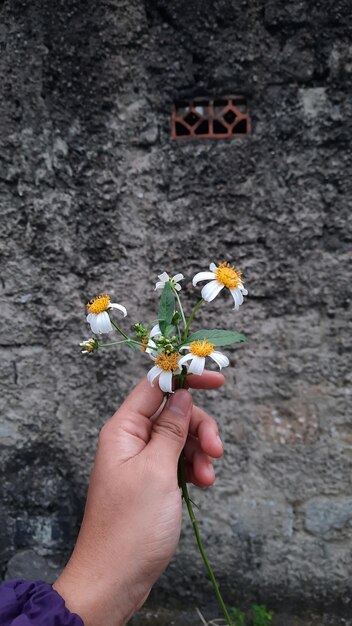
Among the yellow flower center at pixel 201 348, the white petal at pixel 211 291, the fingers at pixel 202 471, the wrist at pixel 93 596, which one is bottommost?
the wrist at pixel 93 596

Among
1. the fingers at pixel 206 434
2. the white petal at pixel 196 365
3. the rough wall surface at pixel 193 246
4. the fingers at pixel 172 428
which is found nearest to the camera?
the white petal at pixel 196 365

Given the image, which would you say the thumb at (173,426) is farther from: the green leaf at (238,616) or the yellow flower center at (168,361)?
the green leaf at (238,616)

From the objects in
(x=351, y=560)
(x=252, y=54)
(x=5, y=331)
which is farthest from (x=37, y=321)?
(x=351, y=560)

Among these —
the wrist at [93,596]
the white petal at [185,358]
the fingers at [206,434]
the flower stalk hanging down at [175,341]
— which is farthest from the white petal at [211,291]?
the wrist at [93,596]

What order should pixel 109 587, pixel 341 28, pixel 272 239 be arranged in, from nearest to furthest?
pixel 109 587 < pixel 341 28 < pixel 272 239

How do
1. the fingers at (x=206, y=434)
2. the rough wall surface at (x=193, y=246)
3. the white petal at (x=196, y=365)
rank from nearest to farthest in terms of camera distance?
the white petal at (x=196, y=365) → the fingers at (x=206, y=434) → the rough wall surface at (x=193, y=246)

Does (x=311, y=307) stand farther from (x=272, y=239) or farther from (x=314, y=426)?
(x=314, y=426)

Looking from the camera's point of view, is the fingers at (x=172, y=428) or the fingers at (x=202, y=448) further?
the fingers at (x=202, y=448)
